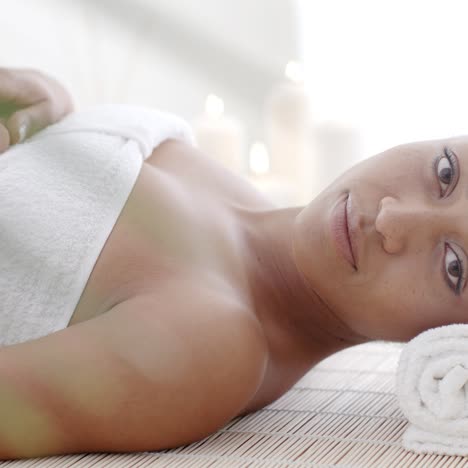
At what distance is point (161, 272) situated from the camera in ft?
3.31

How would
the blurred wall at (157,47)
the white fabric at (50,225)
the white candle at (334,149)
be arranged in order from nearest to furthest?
the blurred wall at (157,47), the white fabric at (50,225), the white candle at (334,149)

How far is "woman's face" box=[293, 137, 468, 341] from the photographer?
1034mm

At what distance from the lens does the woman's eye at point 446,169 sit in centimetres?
109

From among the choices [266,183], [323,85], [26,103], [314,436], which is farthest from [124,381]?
[323,85]

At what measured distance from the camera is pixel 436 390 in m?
0.96

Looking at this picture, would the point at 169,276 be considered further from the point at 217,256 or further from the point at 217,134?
the point at 217,134

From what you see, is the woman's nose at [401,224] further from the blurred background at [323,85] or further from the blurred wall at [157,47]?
the blurred background at [323,85]

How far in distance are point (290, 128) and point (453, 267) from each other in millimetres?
1760

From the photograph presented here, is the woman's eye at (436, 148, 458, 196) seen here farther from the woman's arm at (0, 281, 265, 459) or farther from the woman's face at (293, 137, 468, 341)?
the woman's arm at (0, 281, 265, 459)

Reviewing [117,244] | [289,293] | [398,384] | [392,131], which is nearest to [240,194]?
[289,293]

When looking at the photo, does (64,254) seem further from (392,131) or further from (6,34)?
(392,131)

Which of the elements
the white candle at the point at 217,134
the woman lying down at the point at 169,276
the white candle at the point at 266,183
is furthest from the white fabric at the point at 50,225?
the white candle at the point at 217,134

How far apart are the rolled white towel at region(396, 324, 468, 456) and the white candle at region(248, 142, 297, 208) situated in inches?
51.4

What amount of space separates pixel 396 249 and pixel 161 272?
0.99ft
